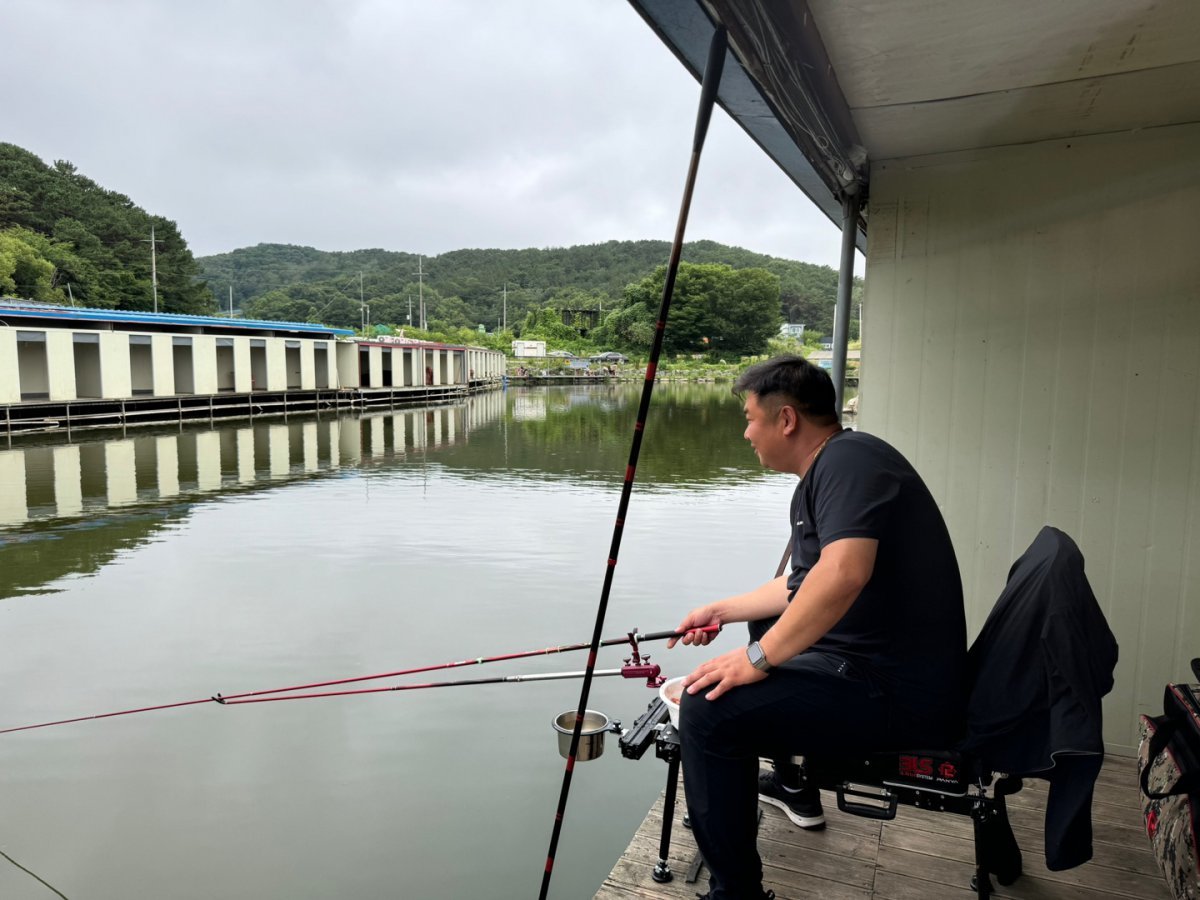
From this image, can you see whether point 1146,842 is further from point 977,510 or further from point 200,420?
point 200,420

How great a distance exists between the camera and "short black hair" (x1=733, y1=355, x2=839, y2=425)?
2104 mm

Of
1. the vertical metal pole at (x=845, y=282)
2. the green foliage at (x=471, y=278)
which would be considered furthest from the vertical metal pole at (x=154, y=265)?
the vertical metal pole at (x=845, y=282)

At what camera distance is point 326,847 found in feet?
13.7

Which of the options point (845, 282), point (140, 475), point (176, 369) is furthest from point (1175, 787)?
point (176, 369)

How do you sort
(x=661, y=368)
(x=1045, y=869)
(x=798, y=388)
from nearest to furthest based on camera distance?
(x=798, y=388) < (x=1045, y=869) < (x=661, y=368)

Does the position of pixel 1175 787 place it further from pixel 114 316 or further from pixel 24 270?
pixel 24 270

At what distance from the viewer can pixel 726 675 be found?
6.27 ft

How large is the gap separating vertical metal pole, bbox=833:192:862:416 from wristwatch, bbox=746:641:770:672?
2.12 meters

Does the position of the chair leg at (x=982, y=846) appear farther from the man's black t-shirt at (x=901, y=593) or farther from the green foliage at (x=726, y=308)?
the green foliage at (x=726, y=308)

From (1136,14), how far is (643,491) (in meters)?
14.6

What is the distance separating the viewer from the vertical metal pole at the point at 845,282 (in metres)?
3.76

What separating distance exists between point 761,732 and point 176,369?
1350 inches

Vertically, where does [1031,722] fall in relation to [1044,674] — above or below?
below

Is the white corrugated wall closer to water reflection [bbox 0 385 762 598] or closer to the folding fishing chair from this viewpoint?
the folding fishing chair
